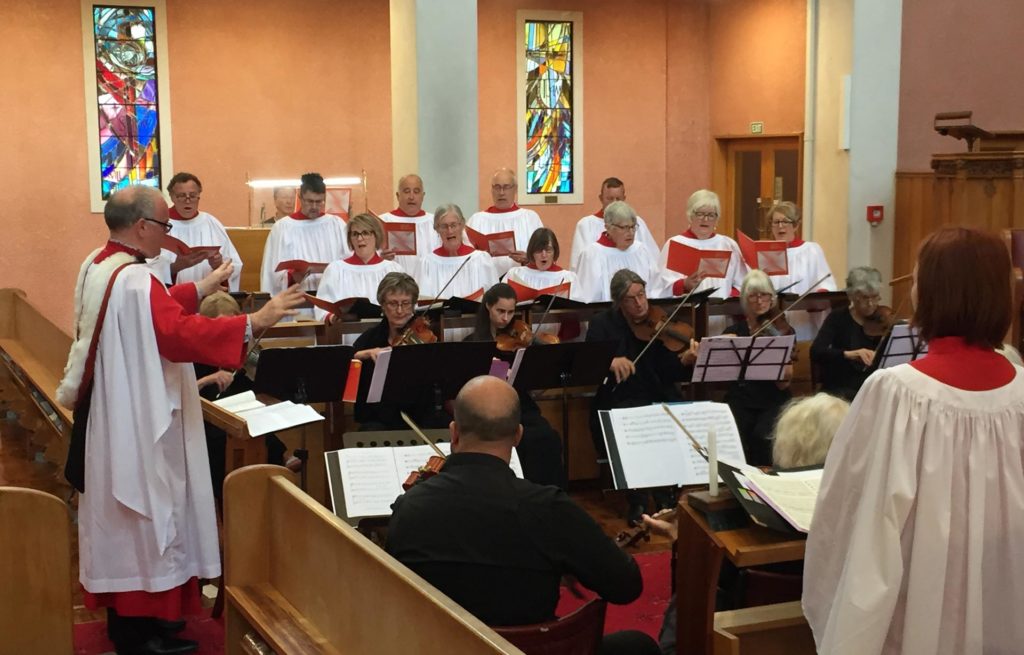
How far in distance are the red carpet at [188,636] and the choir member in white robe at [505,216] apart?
16.4ft

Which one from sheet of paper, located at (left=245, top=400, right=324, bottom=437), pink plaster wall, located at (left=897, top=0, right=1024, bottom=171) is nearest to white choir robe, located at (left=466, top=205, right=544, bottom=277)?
pink plaster wall, located at (left=897, top=0, right=1024, bottom=171)

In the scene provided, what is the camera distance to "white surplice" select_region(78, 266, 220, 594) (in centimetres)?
415


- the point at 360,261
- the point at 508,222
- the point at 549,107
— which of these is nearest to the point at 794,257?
the point at 508,222

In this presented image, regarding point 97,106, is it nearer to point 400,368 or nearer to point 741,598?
point 400,368

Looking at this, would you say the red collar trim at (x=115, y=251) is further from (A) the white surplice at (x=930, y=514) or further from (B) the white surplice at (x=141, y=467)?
(A) the white surplice at (x=930, y=514)

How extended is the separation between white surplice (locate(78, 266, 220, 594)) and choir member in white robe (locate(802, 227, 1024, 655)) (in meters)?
Answer: 2.47

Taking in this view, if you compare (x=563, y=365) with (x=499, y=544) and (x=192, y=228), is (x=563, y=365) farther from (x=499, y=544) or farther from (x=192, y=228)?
(x=192, y=228)

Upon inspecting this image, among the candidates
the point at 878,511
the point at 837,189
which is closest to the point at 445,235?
the point at 837,189

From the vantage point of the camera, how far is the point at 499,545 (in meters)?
2.88

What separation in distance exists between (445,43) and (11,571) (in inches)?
287

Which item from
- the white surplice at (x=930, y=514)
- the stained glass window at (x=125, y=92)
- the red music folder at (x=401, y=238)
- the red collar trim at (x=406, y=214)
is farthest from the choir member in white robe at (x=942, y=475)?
the stained glass window at (x=125, y=92)

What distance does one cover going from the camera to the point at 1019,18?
10.2 metres

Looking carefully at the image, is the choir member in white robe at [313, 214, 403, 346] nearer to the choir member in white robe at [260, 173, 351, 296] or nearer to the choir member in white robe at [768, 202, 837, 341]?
the choir member in white robe at [260, 173, 351, 296]

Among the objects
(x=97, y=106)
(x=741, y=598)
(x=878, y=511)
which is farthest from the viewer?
(x=97, y=106)
